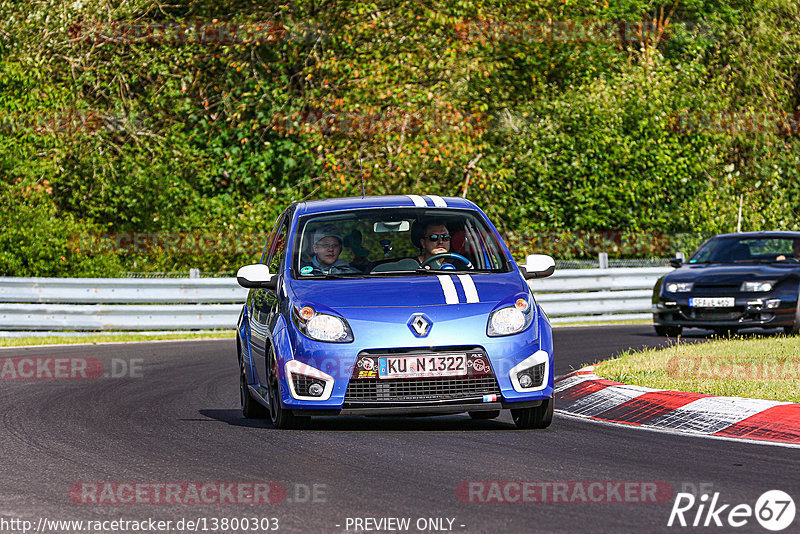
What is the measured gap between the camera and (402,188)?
28312mm

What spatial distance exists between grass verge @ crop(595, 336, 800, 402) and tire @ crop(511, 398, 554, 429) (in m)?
1.56

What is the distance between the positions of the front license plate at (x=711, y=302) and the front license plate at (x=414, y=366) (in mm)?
9443

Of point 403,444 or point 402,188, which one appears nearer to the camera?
point 403,444

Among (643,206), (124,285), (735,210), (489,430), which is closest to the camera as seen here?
(489,430)

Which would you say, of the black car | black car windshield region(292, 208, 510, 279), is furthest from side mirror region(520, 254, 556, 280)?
the black car

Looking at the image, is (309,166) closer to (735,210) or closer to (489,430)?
(735,210)

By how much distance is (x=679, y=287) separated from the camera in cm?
1756

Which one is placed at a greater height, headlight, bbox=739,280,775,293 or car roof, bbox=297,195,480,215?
car roof, bbox=297,195,480,215

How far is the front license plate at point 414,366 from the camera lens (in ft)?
27.5

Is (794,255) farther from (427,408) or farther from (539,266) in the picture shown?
(427,408)

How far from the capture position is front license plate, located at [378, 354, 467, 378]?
8.38m

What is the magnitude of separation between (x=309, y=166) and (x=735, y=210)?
11191mm

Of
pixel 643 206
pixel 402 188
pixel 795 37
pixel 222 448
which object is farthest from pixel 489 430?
pixel 795 37

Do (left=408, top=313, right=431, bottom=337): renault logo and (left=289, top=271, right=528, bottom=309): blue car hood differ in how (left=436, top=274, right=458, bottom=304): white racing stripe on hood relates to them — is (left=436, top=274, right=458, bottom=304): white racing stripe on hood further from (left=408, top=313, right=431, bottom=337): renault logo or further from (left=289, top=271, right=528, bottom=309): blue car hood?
(left=408, top=313, right=431, bottom=337): renault logo
